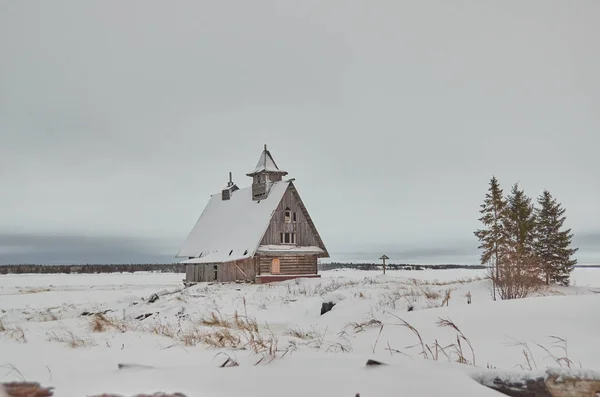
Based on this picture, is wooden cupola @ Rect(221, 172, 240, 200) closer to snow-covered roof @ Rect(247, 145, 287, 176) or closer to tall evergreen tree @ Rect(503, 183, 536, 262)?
snow-covered roof @ Rect(247, 145, 287, 176)

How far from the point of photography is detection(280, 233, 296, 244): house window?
112 feet

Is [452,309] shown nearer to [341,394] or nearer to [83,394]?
[341,394]

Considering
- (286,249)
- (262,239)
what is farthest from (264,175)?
(286,249)

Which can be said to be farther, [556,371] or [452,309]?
[452,309]

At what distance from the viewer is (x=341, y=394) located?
2.72 m

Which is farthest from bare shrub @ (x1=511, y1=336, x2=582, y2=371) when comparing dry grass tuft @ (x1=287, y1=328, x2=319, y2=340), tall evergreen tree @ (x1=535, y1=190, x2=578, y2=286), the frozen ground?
tall evergreen tree @ (x1=535, y1=190, x2=578, y2=286)

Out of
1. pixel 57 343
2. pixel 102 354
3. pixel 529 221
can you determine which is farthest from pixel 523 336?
pixel 529 221

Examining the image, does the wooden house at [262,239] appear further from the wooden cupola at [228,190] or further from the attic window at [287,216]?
the wooden cupola at [228,190]

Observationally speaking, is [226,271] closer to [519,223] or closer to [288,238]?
[288,238]

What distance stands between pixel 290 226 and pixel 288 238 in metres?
0.95

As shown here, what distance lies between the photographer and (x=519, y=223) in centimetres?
2762

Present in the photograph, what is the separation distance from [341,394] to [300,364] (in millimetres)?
766

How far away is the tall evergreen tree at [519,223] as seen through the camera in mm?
27328

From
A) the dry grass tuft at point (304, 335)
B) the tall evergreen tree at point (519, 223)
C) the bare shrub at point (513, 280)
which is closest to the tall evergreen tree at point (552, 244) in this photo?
the tall evergreen tree at point (519, 223)
